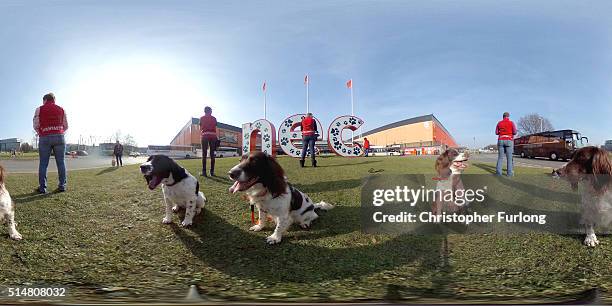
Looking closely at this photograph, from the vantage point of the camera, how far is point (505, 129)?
51.6 inches

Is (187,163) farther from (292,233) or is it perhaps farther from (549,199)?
(549,199)

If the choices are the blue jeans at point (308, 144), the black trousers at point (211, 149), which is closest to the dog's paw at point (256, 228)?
the black trousers at point (211, 149)

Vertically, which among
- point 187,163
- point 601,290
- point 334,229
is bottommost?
point 601,290

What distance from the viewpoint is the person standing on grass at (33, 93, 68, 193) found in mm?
1191

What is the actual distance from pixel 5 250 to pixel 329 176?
1719 mm

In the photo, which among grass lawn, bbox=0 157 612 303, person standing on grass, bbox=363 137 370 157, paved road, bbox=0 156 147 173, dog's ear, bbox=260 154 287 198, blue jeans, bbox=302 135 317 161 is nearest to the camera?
grass lawn, bbox=0 157 612 303

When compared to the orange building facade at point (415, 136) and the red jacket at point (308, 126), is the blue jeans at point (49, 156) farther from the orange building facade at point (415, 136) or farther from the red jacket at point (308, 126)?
the orange building facade at point (415, 136)

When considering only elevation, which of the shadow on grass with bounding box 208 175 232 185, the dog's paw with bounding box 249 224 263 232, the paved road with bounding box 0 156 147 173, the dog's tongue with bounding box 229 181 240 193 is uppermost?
the paved road with bounding box 0 156 147 173

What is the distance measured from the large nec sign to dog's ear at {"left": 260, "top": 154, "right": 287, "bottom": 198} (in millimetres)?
95

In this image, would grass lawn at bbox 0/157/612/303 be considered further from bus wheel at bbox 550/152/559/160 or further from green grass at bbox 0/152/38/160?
bus wheel at bbox 550/152/559/160

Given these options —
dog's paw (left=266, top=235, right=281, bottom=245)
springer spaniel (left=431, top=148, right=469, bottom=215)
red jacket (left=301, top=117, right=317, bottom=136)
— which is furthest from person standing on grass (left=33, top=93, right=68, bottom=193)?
springer spaniel (left=431, top=148, right=469, bottom=215)

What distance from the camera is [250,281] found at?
94 centimetres

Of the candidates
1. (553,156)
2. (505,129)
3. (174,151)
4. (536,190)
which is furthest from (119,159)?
(553,156)

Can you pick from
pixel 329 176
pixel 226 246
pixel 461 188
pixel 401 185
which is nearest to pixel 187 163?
pixel 226 246
